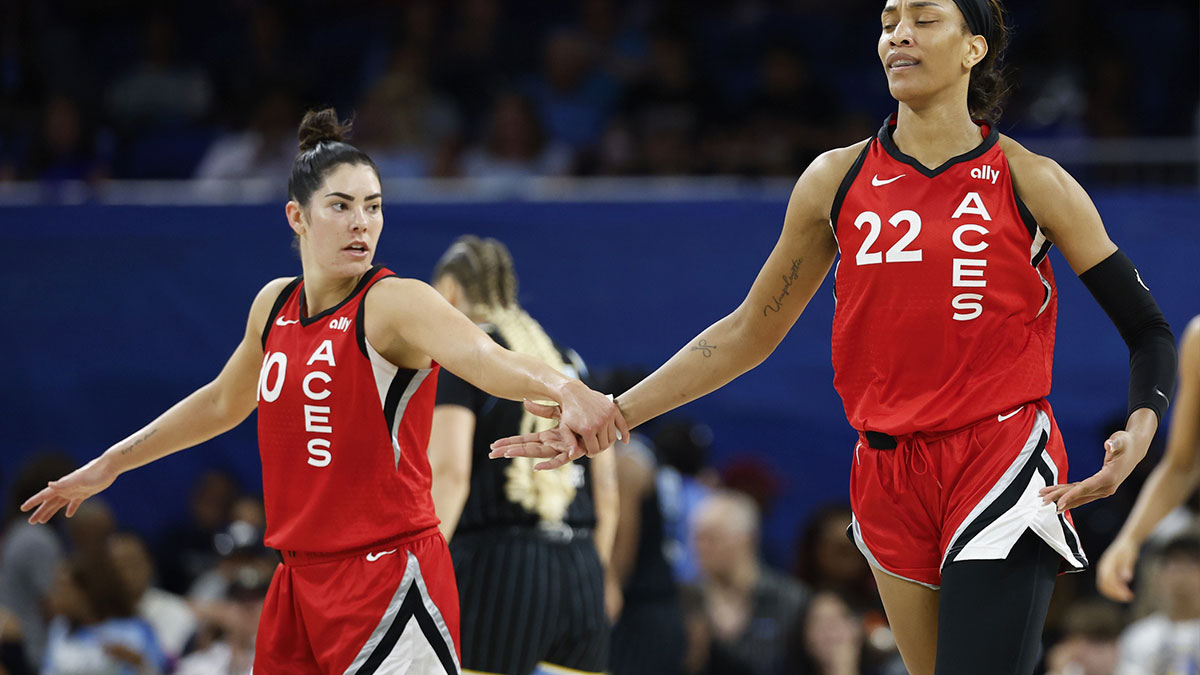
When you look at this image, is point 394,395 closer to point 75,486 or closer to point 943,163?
point 75,486

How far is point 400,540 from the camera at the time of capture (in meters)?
3.89

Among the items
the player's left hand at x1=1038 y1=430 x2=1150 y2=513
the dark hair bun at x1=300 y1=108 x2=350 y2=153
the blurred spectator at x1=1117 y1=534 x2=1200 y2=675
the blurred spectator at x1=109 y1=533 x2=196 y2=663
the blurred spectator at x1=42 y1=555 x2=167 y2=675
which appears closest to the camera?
the player's left hand at x1=1038 y1=430 x2=1150 y2=513

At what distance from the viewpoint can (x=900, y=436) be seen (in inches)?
140

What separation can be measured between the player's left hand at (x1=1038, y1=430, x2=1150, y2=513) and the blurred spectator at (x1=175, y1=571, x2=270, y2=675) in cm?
438

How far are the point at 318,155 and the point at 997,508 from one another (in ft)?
6.49

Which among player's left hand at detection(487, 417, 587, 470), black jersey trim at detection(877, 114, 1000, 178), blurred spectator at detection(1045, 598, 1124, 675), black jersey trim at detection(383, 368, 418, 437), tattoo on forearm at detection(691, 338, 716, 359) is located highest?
black jersey trim at detection(877, 114, 1000, 178)

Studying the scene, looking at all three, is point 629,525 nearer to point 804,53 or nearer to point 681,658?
point 681,658

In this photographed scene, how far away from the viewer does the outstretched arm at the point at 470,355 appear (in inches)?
144

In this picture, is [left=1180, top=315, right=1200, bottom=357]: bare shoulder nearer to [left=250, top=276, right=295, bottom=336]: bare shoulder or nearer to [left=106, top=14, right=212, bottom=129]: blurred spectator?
[left=250, top=276, right=295, bottom=336]: bare shoulder

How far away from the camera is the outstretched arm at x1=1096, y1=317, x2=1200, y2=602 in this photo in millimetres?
4918

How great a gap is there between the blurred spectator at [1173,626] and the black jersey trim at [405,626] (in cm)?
356

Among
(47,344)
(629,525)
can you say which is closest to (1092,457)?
(629,525)

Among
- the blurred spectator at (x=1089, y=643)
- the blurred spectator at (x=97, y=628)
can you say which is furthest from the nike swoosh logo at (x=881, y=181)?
the blurred spectator at (x=97, y=628)

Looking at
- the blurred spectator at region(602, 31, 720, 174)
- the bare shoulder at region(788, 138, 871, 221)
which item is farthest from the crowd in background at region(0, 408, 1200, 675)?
the bare shoulder at region(788, 138, 871, 221)
